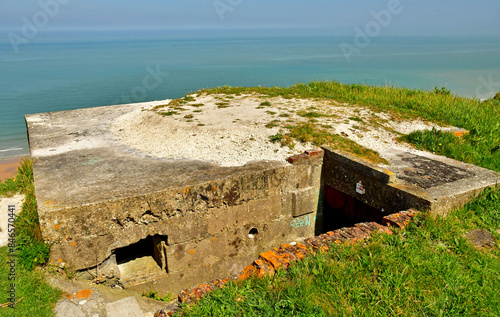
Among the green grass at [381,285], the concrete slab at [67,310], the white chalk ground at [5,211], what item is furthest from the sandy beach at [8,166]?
the green grass at [381,285]

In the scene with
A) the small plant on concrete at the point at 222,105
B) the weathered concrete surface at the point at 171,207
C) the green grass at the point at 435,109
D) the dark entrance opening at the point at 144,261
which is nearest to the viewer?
the weathered concrete surface at the point at 171,207

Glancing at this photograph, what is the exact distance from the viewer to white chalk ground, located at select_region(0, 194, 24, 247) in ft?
22.9

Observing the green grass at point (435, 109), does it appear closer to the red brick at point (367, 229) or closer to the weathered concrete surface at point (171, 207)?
the weathered concrete surface at point (171, 207)

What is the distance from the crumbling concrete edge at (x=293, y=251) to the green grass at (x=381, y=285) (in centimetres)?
14

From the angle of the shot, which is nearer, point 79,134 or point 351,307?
point 351,307

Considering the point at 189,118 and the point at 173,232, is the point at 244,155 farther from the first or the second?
the point at 189,118

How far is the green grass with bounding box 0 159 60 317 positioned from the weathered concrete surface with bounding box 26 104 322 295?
0.25 metres

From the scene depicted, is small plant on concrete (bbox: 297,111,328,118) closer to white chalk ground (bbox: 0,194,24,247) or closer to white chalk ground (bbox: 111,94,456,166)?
white chalk ground (bbox: 111,94,456,166)

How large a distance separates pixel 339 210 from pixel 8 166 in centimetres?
2033

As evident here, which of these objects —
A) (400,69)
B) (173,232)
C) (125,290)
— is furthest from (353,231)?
(400,69)

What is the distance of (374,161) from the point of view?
7.08 meters

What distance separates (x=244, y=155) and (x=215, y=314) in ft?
13.3

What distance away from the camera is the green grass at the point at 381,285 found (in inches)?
145

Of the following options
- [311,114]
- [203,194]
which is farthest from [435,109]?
[203,194]
